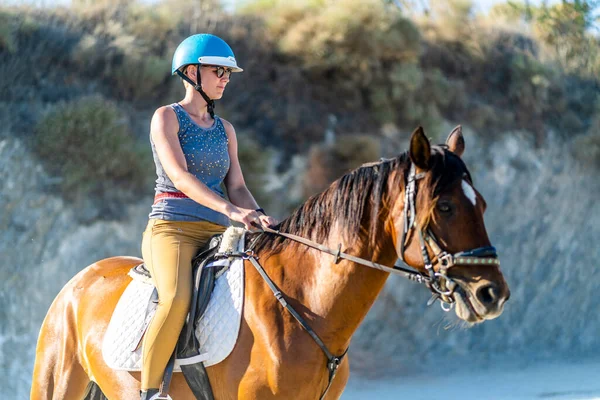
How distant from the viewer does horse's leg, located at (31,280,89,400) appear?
431 centimetres

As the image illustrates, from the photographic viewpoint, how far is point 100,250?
9727 millimetres

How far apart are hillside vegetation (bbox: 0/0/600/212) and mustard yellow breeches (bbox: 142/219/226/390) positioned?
6445mm

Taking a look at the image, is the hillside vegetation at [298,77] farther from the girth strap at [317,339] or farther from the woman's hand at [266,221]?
the girth strap at [317,339]

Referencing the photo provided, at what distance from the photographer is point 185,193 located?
11.9 ft

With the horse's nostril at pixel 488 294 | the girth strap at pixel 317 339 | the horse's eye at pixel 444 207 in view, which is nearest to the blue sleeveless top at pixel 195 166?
the girth strap at pixel 317 339

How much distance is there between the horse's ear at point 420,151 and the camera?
10.1 feet

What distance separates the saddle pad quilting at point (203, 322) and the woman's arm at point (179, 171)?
0.27 meters

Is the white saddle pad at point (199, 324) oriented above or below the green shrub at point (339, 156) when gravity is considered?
below

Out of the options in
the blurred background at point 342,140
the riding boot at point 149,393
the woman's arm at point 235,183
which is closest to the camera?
the riding boot at point 149,393

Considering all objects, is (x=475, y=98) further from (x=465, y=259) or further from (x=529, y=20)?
(x=465, y=259)

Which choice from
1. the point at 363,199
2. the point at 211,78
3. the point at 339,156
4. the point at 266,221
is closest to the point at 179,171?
the point at 266,221

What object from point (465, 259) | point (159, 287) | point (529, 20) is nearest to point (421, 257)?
point (465, 259)

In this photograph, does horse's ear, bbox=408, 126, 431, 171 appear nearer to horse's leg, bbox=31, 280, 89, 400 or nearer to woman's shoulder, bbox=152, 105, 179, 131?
woman's shoulder, bbox=152, 105, 179, 131

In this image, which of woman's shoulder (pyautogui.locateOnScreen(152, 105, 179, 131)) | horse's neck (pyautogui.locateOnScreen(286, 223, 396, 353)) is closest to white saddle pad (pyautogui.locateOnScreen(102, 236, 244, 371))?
horse's neck (pyautogui.locateOnScreen(286, 223, 396, 353))
